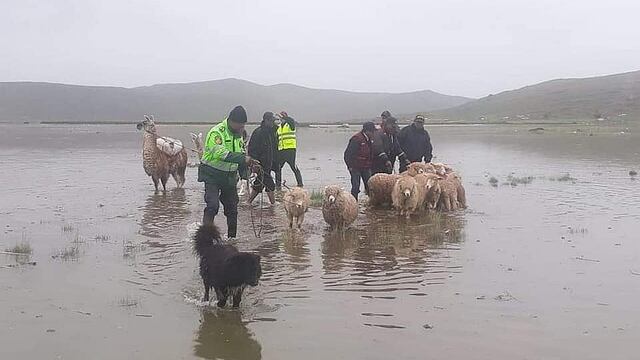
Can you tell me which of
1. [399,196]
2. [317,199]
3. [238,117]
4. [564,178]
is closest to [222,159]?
[238,117]

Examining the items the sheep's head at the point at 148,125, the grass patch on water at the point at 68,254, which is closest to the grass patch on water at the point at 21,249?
the grass patch on water at the point at 68,254

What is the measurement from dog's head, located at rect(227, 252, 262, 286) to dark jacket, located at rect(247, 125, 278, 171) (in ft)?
23.8

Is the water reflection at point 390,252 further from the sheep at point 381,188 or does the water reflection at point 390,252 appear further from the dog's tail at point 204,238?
the dog's tail at point 204,238

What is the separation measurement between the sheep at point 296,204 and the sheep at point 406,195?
218cm

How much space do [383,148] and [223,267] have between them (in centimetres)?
823

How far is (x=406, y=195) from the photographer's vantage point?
12.0 m

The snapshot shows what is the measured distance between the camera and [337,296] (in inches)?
272

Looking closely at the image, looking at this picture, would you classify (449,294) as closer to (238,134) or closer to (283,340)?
(283,340)

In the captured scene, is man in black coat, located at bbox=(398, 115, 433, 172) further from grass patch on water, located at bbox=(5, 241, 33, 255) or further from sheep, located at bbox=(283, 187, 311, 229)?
grass patch on water, located at bbox=(5, 241, 33, 255)

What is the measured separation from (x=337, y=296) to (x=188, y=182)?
462 inches

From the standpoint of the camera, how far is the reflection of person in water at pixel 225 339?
5328 millimetres

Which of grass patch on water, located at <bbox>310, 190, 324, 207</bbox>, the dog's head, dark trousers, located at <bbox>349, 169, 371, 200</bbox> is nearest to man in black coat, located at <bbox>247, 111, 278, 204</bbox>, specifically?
grass patch on water, located at <bbox>310, 190, 324, 207</bbox>

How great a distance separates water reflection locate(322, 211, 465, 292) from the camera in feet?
24.7

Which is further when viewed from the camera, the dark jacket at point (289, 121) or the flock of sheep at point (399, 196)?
the dark jacket at point (289, 121)
